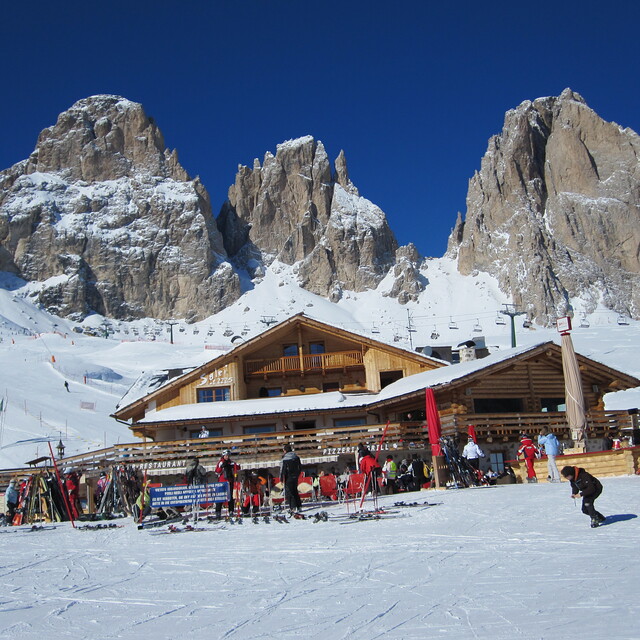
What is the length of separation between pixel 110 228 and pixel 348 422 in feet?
506

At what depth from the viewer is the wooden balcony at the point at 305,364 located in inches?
1199

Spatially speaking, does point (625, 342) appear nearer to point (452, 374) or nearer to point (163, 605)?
point (452, 374)

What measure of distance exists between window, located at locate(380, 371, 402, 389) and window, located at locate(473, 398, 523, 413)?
543 cm

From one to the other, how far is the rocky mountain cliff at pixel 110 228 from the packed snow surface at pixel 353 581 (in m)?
150

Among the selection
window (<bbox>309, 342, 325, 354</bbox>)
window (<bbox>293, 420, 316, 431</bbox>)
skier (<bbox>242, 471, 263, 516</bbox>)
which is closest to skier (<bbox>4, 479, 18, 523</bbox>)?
skier (<bbox>242, 471, 263, 516</bbox>)

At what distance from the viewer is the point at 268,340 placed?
30844 mm

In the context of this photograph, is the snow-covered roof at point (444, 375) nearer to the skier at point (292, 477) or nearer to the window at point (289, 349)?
the window at point (289, 349)

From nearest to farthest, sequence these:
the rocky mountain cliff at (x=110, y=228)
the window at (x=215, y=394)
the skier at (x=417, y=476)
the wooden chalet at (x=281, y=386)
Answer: the skier at (x=417, y=476) → the wooden chalet at (x=281, y=386) → the window at (x=215, y=394) → the rocky mountain cliff at (x=110, y=228)

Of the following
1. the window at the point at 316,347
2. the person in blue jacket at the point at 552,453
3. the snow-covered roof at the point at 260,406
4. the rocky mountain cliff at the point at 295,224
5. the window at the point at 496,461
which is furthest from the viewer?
the rocky mountain cliff at the point at 295,224

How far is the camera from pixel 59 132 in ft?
628

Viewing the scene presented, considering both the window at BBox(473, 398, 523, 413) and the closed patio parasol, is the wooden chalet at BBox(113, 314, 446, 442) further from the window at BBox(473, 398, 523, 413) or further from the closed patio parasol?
the closed patio parasol

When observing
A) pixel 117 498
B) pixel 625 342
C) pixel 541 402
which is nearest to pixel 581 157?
pixel 625 342

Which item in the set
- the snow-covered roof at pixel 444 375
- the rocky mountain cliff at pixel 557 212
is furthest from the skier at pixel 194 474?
the rocky mountain cliff at pixel 557 212

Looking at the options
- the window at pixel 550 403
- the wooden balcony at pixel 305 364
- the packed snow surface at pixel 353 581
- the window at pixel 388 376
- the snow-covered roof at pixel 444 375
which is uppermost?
the wooden balcony at pixel 305 364
